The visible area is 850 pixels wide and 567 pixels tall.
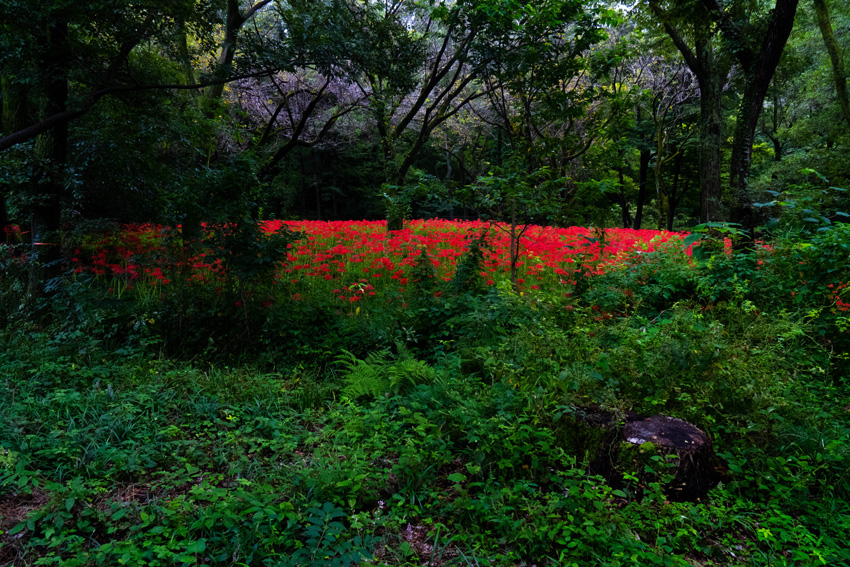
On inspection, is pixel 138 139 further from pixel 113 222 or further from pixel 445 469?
pixel 445 469

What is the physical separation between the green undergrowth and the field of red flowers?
957 millimetres

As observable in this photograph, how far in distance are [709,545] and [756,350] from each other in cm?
172

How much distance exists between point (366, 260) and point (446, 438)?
14.5 feet

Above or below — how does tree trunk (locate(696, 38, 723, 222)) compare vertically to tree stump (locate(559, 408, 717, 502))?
above

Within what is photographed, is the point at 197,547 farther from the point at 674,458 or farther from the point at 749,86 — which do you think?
the point at 749,86

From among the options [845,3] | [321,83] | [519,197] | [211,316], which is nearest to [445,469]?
[519,197]

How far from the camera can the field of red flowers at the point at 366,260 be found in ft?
18.7

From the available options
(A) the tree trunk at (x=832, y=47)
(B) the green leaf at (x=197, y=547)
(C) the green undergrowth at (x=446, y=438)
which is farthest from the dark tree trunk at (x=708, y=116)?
(B) the green leaf at (x=197, y=547)

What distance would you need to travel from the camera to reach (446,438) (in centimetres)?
309

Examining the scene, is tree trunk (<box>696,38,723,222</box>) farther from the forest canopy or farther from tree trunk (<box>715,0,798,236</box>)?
tree trunk (<box>715,0,798,236</box>)

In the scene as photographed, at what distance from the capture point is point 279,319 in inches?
208

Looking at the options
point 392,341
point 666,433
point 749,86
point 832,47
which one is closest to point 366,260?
point 392,341

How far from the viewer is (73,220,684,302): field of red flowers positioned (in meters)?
5.70

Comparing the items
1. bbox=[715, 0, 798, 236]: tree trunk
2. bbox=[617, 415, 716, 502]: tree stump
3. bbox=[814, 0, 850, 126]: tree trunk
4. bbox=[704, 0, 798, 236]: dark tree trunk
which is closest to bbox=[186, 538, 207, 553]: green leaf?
bbox=[617, 415, 716, 502]: tree stump
